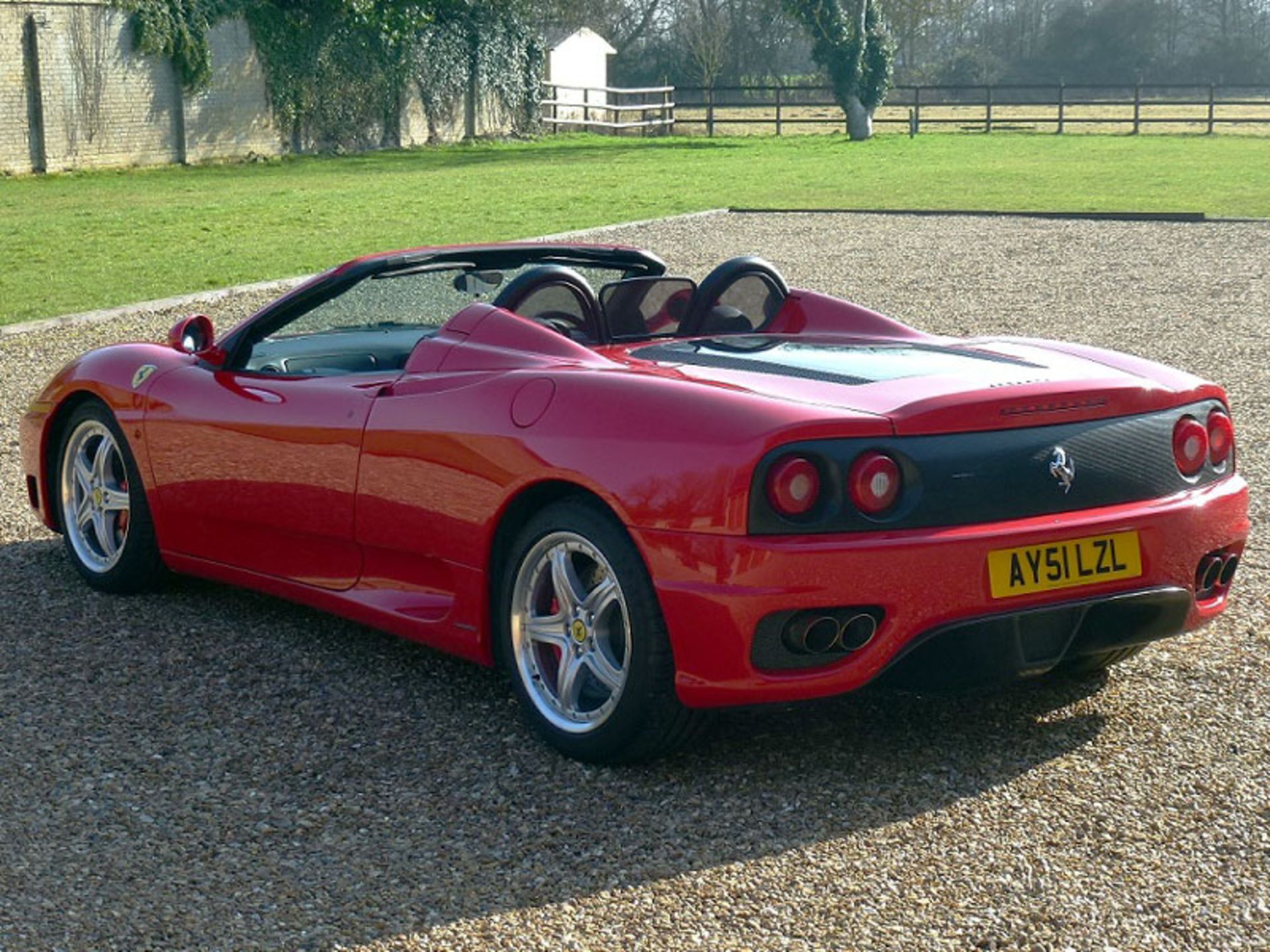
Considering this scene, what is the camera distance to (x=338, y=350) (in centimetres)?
563

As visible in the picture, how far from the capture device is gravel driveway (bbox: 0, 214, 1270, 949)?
11.6 feet

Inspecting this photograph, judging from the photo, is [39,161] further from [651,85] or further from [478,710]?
[651,85]

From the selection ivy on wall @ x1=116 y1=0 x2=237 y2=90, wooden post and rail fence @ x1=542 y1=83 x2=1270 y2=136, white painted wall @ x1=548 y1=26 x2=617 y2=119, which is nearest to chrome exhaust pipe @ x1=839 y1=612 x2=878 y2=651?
ivy on wall @ x1=116 y1=0 x2=237 y2=90

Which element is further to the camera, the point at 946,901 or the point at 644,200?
the point at 644,200

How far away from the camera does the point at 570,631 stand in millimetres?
4438

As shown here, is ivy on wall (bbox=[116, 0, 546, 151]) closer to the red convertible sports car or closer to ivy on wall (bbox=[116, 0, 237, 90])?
ivy on wall (bbox=[116, 0, 237, 90])

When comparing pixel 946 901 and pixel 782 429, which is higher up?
pixel 782 429

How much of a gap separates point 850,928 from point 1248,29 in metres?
100

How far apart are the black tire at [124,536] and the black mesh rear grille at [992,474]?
8.60 ft

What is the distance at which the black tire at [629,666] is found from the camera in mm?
4176

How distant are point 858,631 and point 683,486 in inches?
19.2

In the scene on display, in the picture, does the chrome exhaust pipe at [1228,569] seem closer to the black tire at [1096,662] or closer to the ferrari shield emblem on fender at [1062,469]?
the black tire at [1096,662]

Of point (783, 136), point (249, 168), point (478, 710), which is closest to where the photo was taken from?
point (478, 710)

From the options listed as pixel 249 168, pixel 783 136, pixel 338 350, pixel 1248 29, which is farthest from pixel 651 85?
pixel 338 350
